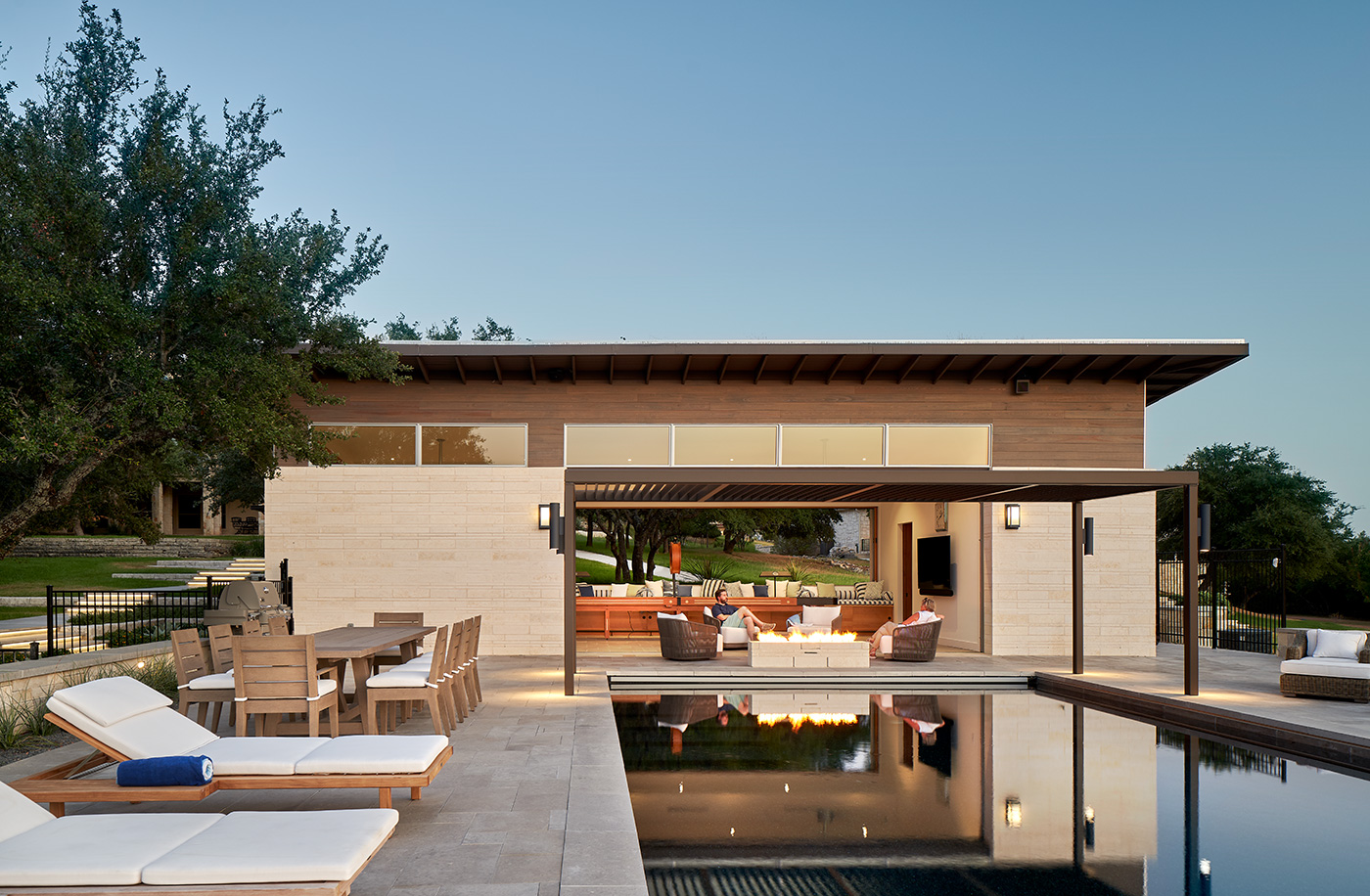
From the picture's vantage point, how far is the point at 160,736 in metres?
5.04

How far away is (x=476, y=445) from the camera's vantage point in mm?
13953

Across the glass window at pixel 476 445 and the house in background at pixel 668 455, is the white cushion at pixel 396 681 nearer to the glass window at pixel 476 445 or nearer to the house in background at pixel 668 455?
the house in background at pixel 668 455

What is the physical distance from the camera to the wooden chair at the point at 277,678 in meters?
6.18

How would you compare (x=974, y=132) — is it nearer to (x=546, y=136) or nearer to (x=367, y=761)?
(x=546, y=136)

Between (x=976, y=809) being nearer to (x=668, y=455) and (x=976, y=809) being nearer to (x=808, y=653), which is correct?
(x=808, y=653)

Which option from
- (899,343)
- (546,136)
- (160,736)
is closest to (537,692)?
(160,736)

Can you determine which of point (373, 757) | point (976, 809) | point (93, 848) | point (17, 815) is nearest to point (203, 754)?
point (373, 757)

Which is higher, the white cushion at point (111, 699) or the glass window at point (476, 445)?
the glass window at point (476, 445)

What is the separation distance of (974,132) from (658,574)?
17.5 metres

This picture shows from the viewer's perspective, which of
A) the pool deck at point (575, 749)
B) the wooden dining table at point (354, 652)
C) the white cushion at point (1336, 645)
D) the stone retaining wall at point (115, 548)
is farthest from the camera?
the stone retaining wall at point (115, 548)

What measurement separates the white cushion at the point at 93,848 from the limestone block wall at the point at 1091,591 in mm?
12203

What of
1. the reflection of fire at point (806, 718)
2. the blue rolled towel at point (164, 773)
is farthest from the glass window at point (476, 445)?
the blue rolled towel at point (164, 773)

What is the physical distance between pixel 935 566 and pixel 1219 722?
7.28 m

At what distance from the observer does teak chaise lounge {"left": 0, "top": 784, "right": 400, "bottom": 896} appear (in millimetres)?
3045
